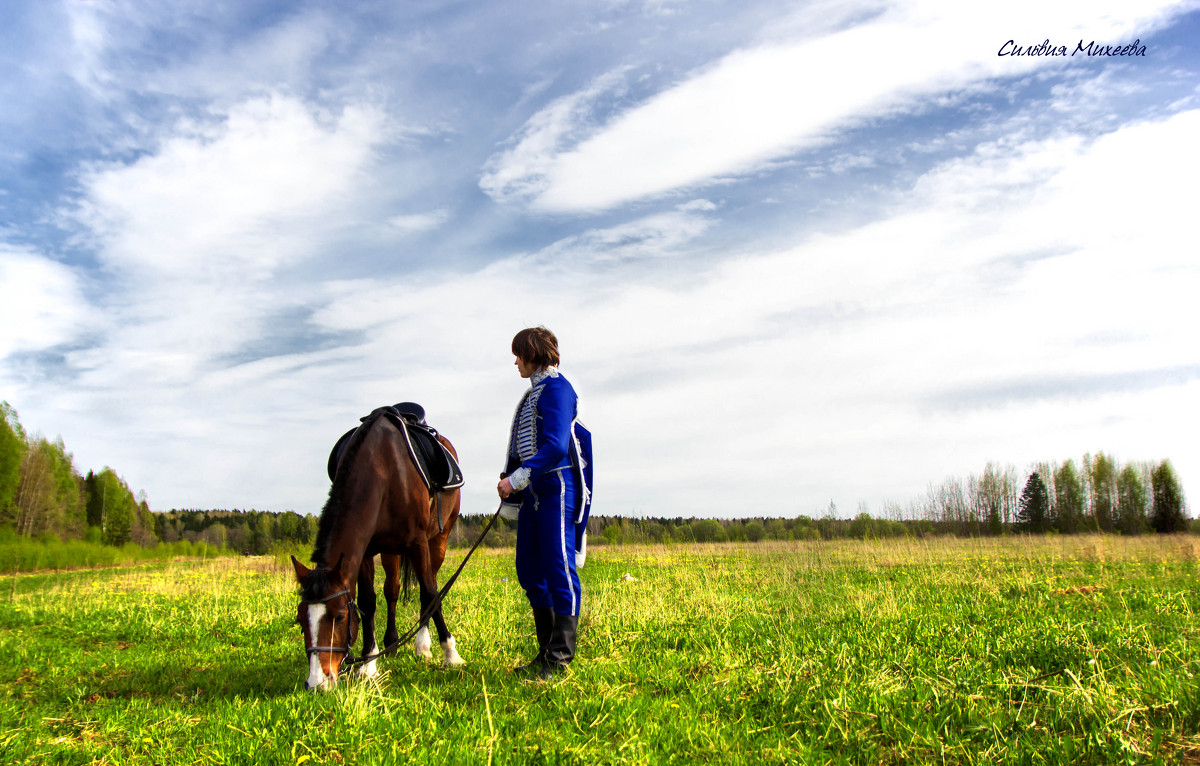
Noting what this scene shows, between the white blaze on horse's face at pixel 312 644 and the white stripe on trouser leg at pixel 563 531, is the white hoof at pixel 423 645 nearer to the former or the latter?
the white blaze on horse's face at pixel 312 644

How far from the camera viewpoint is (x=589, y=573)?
14.0 metres

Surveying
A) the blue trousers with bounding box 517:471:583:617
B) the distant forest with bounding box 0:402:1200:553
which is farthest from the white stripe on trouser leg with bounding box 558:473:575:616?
the distant forest with bounding box 0:402:1200:553

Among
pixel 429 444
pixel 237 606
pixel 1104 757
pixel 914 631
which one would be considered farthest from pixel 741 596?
pixel 237 606

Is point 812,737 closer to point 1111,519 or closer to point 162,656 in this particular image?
point 162,656

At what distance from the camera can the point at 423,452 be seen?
231 inches

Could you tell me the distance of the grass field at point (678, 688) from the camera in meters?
2.87

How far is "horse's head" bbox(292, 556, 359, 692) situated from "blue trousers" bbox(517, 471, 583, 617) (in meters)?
1.12

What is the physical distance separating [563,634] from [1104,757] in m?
2.73

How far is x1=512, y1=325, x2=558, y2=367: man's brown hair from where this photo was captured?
450cm

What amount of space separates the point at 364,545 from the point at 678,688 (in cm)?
236

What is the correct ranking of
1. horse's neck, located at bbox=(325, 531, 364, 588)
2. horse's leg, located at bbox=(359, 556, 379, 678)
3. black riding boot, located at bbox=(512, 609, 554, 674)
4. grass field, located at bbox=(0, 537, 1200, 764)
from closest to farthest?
grass field, located at bbox=(0, 537, 1200, 764) → black riding boot, located at bbox=(512, 609, 554, 674) → horse's neck, located at bbox=(325, 531, 364, 588) → horse's leg, located at bbox=(359, 556, 379, 678)

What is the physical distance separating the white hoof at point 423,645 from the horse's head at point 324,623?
126 cm

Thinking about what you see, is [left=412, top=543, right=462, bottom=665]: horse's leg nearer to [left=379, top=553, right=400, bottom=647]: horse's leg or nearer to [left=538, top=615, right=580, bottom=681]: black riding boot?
[left=379, top=553, right=400, bottom=647]: horse's leg

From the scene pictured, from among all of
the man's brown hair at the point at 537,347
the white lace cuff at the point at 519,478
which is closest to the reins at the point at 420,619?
the white lace cuff at the point at 519,478
